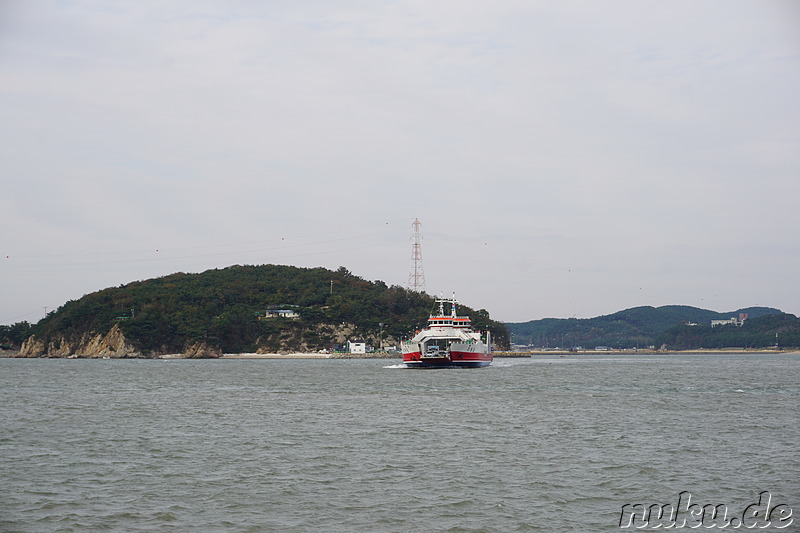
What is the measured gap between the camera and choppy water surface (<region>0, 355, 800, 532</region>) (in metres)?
19.1

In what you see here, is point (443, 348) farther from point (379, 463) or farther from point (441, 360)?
point (379, 463)

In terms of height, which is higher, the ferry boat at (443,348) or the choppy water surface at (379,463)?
the ferry boat at (443,348)

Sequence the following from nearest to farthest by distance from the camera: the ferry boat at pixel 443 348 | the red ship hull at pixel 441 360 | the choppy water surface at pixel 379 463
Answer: the choppy water surface at pixel 379 463
the red ship hull at pixel 441 360
the ferry boat at pixel 443 348

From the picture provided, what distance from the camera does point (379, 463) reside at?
25.9 meters

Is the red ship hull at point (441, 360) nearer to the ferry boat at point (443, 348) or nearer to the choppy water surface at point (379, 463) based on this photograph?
the ferry boat at point (443, 348)

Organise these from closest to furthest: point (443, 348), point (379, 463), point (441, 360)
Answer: point (379, 463) < point (441, 360) < point (443, 348)

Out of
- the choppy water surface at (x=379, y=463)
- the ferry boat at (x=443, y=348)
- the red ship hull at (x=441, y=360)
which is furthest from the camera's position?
the ferry boat at (x=443, y=348)

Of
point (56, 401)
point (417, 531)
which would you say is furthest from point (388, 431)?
point (56, 401)

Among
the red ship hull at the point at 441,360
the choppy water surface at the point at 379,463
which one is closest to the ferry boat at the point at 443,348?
→ the red ship hull at the point at 441,360

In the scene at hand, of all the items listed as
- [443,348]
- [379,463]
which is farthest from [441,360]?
[379,463]

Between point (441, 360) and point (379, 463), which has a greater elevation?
point (441, 360)

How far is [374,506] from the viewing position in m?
20.0

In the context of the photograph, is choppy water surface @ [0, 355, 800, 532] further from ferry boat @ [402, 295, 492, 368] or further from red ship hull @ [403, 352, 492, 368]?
ferry boat @ [402, 295, 492, 368]

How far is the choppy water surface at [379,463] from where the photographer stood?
19.1m
